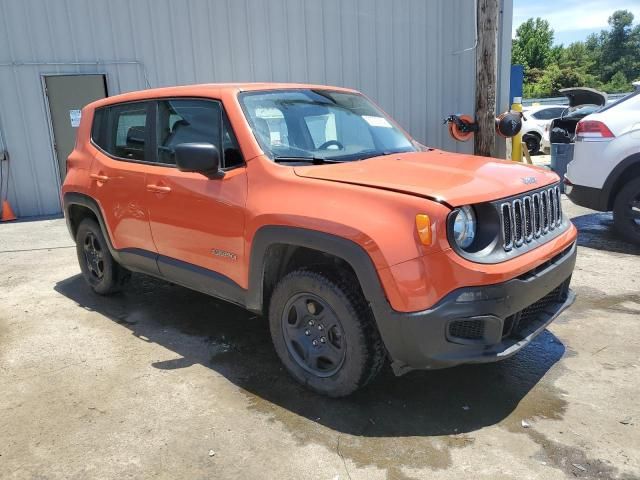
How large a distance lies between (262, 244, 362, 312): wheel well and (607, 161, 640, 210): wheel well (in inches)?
180

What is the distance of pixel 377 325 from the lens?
2855 millimetres

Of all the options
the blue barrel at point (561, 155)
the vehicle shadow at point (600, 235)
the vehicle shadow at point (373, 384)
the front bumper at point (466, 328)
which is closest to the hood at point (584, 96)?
the blue barrel at point (561, 155)

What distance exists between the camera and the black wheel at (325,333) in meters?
2.96

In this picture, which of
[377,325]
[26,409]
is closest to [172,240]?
[26,409]

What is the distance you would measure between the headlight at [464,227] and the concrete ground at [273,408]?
101 centimetres

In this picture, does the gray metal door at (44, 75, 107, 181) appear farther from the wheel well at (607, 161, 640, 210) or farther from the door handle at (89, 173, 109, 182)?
the wheel well at (607, 161, 640, 210)

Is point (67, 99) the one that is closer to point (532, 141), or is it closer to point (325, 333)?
point (325, 333)

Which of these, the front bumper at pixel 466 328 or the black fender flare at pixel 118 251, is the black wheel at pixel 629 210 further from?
the black fender flare at pixel 118 251

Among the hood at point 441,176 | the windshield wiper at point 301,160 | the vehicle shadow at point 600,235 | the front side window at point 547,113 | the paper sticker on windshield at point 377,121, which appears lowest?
the vehicle shadow at point 600,235

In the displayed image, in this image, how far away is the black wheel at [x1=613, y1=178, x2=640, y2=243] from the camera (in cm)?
617

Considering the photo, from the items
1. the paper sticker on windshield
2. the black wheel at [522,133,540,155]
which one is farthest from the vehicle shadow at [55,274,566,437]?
the black wheel at [522,133,540,155]

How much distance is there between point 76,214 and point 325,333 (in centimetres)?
A: 326

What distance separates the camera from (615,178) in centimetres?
620

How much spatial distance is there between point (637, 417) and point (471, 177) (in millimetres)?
1579
